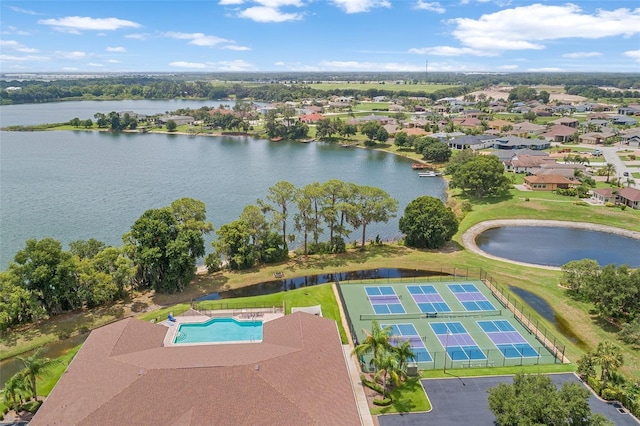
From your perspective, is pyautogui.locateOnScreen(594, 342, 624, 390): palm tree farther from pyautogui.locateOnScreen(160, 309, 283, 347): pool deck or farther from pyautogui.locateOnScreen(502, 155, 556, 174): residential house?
pyautogui.locateOnScreen(502, 155, 556, 174): residential house

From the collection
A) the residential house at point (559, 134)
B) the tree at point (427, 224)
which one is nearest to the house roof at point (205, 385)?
the tree at point (427, 224)

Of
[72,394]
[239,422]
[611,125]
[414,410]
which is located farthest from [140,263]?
[611,125]

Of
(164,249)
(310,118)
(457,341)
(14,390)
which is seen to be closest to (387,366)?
(457,341)

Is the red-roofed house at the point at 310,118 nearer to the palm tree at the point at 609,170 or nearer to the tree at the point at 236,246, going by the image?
the palm tree at the point at 609,170

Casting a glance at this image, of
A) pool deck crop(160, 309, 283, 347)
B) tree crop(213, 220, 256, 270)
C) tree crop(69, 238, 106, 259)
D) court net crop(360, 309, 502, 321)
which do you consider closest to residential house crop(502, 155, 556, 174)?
court net crop(360, 309, 502, 321)

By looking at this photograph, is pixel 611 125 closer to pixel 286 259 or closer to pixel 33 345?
pixel 286 259
